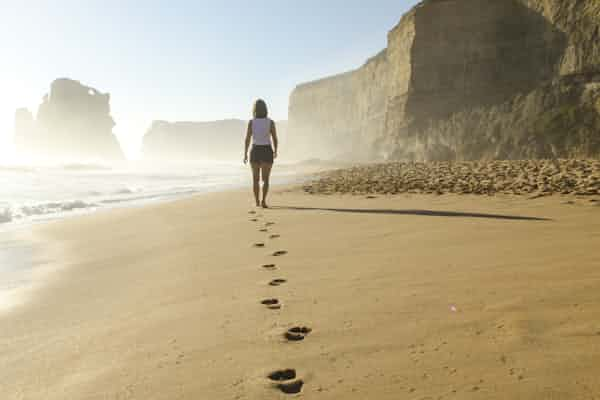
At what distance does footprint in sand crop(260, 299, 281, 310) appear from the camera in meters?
1.99

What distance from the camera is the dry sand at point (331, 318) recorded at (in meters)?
1.27

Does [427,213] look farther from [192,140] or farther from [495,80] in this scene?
[192,140]

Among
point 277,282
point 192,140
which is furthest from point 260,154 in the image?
point 192,140

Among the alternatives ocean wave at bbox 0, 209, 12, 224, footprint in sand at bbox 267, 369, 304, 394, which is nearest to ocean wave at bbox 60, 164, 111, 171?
ocean wave at bbox 0, 209, 12, 224

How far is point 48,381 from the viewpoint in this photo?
4.65 ft

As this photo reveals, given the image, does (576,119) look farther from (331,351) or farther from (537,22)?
(331,351)

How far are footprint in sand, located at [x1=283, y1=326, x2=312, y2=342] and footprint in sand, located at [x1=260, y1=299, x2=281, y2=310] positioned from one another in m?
0.29

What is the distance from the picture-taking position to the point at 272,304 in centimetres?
206

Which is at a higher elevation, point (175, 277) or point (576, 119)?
point (576, 119)

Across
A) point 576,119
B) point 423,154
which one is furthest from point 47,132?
point 576,119

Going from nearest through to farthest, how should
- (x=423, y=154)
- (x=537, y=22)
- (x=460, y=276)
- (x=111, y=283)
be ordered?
1. (x=460, y=276)
2. (x=111, y=283)
3. (x=537, y=22)
4. (x=423, y=154)

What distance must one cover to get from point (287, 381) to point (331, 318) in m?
0.52

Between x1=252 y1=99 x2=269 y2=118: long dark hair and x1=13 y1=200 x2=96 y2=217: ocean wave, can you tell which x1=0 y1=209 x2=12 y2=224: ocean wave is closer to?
x1=13 y1=200 x2=96 y2=217: ocean wave

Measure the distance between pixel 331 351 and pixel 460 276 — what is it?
3.53ft
